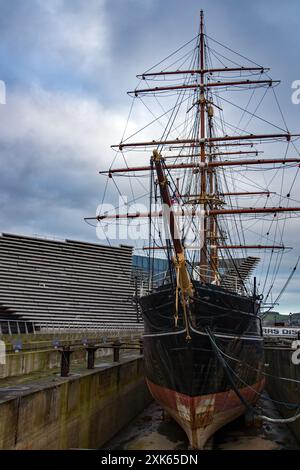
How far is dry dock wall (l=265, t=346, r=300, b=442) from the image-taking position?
43.5 ft

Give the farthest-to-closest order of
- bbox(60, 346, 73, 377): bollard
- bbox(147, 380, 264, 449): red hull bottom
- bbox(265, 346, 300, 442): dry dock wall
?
1. bbox(265, 346, 300, 442): dry dock wall
2. bbox(60, 346, 73, 377): bollard
3. bbox(147, 380, 264, 449): red hull bottom

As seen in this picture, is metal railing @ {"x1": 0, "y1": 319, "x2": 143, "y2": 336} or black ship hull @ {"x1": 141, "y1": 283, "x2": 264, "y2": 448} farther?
metal railing @ {"x1": 0, "y1": 319, "x2": 143, "y2": 336}

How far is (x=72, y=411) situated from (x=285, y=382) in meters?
8.81

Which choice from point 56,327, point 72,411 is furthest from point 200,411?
point 56,327

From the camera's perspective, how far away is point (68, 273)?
40875 mm

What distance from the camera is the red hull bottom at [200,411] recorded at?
33.9 feet

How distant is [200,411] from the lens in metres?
10.3

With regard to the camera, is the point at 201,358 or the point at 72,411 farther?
the point at 72,411

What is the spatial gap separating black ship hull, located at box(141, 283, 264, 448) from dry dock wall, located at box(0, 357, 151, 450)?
188 centimetres

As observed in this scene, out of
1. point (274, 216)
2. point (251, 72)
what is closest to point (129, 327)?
point (274, 216)

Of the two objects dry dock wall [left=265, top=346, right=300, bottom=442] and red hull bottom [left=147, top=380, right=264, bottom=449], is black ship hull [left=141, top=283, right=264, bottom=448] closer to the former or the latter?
red hull bottom [left=147, top=380, right=264, bottom=449]

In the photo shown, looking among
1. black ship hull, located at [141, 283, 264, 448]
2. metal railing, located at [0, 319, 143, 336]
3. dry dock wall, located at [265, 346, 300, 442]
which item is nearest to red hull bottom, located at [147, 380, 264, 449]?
black ship hull, located at [141, 283, 264, 448]

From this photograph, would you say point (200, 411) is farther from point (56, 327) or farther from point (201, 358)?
point (56, 327)
